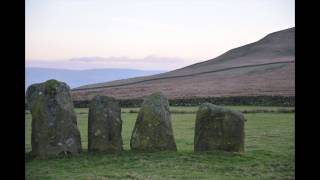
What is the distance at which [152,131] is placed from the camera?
20.2 m

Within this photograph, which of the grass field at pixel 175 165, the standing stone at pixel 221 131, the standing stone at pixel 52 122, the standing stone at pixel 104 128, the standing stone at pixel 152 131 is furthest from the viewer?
the standing stone at pixel 152 131

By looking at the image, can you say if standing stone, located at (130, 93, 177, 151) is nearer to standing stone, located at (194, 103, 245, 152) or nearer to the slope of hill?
standing stone, located at (194, 103, 245, 152)

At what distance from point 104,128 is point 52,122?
2.04m

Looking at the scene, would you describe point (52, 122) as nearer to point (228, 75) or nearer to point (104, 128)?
point (104, 128)

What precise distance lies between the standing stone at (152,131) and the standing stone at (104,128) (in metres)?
0.74

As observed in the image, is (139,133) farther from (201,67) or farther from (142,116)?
(201,67)

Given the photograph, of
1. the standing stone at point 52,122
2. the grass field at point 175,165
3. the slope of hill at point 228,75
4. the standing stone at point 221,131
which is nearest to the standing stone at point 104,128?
the grass field at point 175,165

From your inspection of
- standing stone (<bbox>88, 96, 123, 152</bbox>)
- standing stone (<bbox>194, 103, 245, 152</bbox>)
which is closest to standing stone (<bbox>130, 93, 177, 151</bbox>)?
standing stone (<bbox>88, 96, 123, 152</bbox>)

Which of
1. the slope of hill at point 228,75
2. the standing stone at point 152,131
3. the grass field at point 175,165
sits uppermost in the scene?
the slope of hill at point 228,75

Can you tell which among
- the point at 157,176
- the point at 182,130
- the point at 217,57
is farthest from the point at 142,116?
the point at 217,57

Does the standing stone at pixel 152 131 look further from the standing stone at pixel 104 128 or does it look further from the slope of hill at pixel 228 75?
the slope of hill at pixel 228 75

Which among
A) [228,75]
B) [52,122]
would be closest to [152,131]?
[52,122]

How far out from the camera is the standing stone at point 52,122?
1916 centimetres

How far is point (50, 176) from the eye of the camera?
16.0 m
